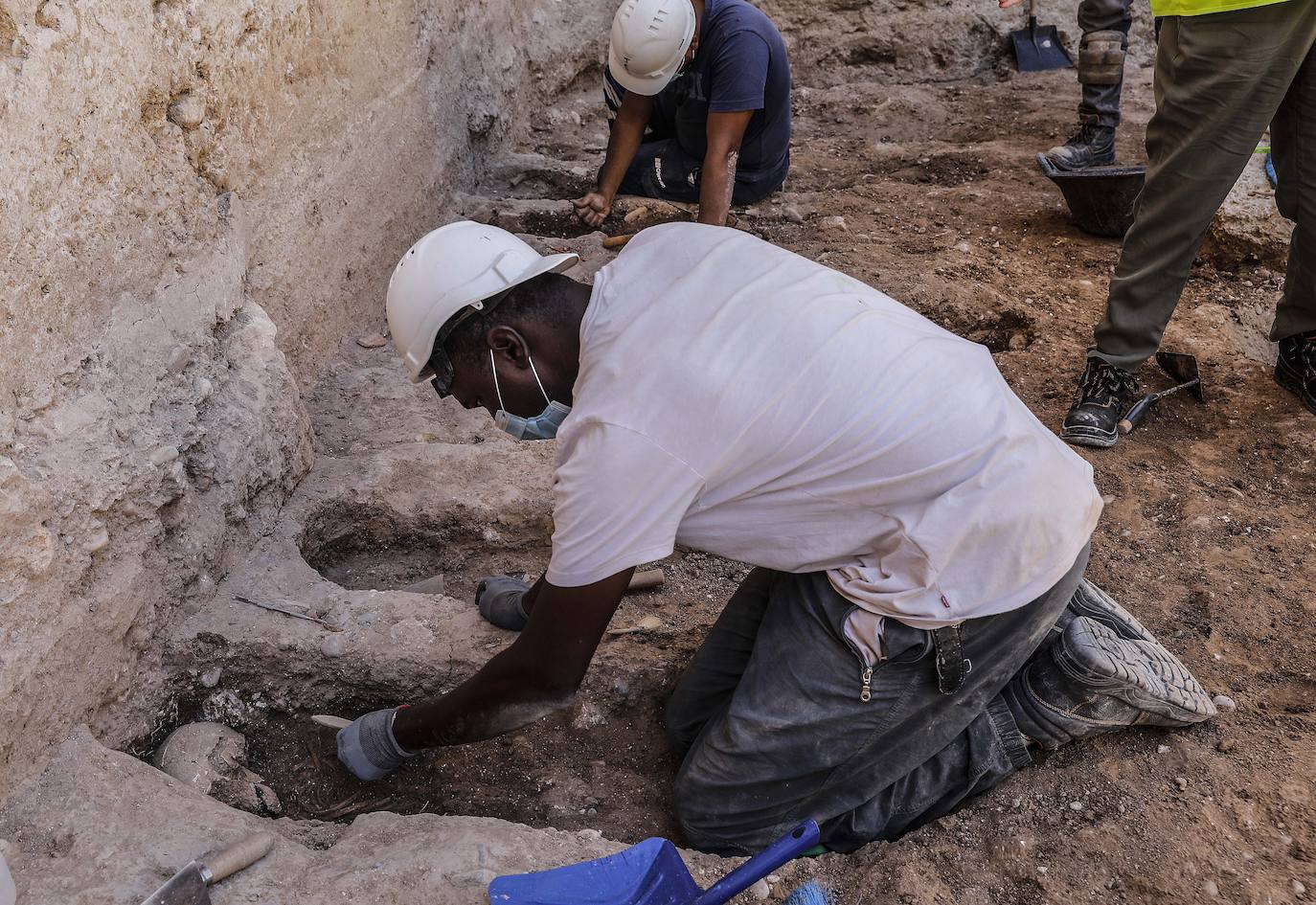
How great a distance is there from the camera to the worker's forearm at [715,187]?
13.0 feet

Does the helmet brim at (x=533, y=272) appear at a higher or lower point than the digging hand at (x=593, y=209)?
higher

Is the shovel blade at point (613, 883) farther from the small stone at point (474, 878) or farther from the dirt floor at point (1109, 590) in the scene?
the dirt floor at point (1109, 590)

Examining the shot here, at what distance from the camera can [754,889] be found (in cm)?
181

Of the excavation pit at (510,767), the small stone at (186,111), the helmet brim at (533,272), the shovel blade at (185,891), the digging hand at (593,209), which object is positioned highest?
the small stone at (186,111)

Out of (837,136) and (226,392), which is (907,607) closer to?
(226,392)

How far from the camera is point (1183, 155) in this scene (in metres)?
2.90

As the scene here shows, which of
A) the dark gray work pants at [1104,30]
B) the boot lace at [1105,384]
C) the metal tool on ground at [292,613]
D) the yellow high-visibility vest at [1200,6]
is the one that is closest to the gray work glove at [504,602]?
the metal tool on ground at [292,613]

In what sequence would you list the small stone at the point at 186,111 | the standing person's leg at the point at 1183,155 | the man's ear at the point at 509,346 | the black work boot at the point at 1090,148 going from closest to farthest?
the man's ear at the point at 509,346, the small stone at the point at 186,111, the standing person's leg at the point at 1183,155, the black work boot at the point at 1090,148

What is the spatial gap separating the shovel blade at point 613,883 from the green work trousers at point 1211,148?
7.27ft

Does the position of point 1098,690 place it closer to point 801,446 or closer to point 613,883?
point 801,446

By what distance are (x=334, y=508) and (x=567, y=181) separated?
2.55 m

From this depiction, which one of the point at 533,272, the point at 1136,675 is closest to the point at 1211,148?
the point at 1136,675

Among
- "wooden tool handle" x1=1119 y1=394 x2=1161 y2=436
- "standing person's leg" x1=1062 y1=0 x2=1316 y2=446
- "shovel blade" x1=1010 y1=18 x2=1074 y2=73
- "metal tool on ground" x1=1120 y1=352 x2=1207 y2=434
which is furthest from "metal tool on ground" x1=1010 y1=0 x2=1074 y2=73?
"wooden tool handle" x1=1119 y1=394 x2=1161 y2=436

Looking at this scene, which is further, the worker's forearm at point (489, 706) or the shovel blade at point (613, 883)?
the worker's forearm at point (489, 706)
